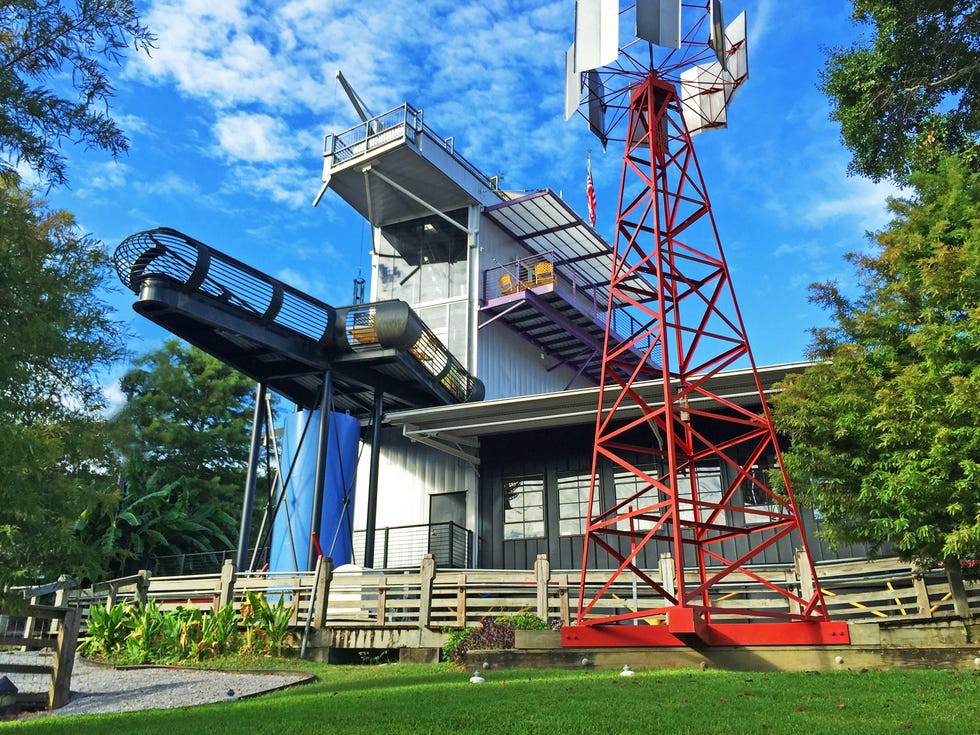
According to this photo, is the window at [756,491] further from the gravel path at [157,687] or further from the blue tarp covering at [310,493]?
the gravel path at [157,687]

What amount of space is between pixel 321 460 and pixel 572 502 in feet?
19.4

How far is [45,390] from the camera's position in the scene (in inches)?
359

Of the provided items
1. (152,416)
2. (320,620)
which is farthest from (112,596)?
(152,416)

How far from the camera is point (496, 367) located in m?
25.5

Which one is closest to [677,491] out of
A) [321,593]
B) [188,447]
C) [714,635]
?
[714,635]

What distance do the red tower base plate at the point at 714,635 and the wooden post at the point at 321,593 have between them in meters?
5.90

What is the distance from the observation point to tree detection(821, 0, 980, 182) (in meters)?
14.0

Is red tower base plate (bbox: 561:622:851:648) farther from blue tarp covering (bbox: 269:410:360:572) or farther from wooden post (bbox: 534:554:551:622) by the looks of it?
blue tarp covering (bbox: 269:410:360:572)

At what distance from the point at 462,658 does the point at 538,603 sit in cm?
192

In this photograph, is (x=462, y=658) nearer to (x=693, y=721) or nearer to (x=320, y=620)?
(x=320, y=620)

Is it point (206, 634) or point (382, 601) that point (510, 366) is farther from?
point (206, 634)

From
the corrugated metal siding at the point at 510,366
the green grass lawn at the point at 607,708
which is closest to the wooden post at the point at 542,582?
the green grass lawn at the point at 607,708

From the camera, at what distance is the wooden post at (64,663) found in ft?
33.7

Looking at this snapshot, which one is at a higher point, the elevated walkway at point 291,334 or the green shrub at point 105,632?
the elevated walkway at point 291,334
